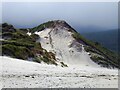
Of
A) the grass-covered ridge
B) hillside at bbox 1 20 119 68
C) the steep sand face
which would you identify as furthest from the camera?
the steep sand face

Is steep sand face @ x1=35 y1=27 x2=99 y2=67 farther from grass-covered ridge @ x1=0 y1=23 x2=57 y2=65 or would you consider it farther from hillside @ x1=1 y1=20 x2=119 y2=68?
grass-covered ridge @ x1=0 y1=23 x2=57 y2=65

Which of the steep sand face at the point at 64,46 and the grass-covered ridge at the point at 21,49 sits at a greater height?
the grass-covered ridge at the point at 21,49

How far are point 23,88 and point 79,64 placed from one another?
1275 inches

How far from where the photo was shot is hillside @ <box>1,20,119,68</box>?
156 ft

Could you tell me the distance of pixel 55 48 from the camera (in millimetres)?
61188

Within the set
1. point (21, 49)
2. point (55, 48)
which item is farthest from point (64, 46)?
point (21, 49)

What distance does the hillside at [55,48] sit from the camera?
4753cm

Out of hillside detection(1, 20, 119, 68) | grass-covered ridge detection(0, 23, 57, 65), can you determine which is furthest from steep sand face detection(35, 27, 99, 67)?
grass-covered ridge detection(0, 23, 57, 65)

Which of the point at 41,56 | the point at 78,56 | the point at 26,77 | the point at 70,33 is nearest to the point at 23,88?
the point at 26,77

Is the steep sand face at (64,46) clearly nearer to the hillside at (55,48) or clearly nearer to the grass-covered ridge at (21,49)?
the hillside at (55,48)

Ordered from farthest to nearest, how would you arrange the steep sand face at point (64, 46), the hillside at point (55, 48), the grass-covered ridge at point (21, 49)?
the steep sand face at point (64, 46)
the hillside at point (55, 48)
the grass-covered ridge at point (21, 49)

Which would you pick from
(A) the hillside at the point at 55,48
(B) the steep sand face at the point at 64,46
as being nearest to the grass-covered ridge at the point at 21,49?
(A) the hillside at the point at 55,48

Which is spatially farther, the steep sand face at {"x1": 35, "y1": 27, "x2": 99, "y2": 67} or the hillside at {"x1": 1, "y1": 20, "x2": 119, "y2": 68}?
the steep sand face at {"x1": 35, "y1": 27, "x2": 99, "y2": 67}

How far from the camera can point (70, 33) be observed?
220 feet
